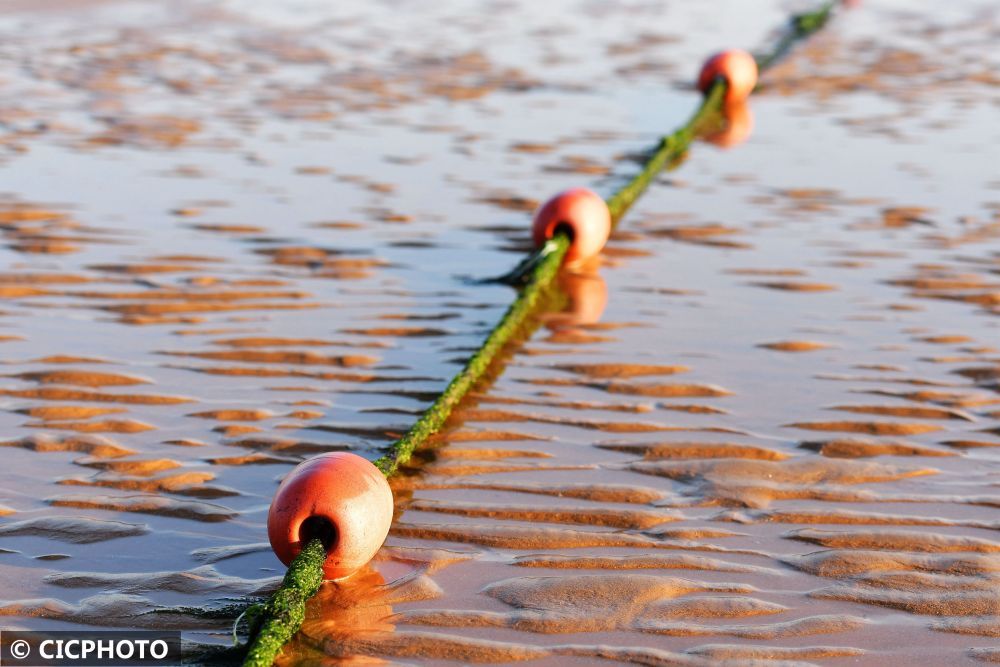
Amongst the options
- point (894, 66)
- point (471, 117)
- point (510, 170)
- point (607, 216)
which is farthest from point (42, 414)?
point (894, 66)

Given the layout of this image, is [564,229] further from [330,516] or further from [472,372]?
[330,516]

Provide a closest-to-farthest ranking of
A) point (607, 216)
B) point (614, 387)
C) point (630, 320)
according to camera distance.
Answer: point (614, 387) < point (630, 320) < point (607, 216)

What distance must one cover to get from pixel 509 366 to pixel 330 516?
5.83 ft

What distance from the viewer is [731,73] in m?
9.74

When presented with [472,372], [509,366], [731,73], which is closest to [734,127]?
[731,73]

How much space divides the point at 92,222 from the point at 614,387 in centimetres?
308

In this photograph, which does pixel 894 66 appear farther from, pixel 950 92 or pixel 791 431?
pixel 791 431

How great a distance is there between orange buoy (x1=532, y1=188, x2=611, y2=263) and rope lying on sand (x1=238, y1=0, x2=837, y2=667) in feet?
0.15

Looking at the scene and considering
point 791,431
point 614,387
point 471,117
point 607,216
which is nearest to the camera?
point 791,431

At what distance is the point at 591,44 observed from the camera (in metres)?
12.2

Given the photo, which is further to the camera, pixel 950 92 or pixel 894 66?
pixel 894 66

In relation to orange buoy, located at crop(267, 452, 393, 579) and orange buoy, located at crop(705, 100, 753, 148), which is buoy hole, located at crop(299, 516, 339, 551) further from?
orange buoy, located at crop(705, 100, 753, 148)

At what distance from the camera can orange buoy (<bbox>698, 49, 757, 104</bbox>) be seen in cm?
973

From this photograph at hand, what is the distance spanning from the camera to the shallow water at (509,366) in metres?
3.33
